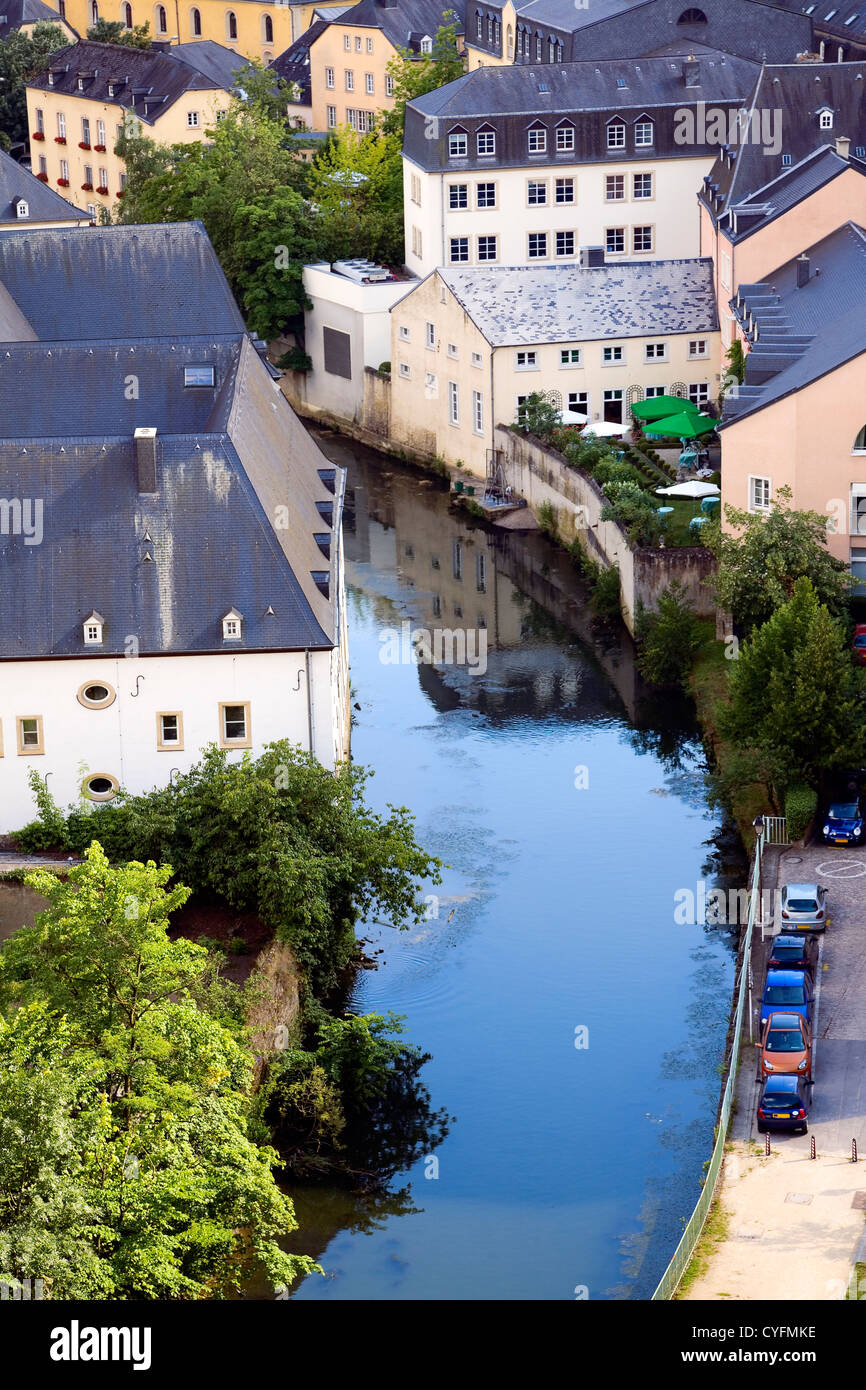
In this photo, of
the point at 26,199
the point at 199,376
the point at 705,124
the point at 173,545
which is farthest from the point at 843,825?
the point at 26,199

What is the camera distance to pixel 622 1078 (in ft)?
138

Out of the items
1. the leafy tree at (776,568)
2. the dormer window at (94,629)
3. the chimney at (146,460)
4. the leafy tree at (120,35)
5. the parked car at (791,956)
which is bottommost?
the parked car at (791,956)

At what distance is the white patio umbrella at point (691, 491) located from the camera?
6900cm

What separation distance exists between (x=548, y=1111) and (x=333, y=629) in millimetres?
12285

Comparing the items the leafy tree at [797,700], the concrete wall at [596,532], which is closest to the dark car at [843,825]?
the leafy tree at [797,700]

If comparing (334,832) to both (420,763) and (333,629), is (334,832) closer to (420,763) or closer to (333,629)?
(333,629)

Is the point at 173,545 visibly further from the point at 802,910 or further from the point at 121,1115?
the point at 121,1115

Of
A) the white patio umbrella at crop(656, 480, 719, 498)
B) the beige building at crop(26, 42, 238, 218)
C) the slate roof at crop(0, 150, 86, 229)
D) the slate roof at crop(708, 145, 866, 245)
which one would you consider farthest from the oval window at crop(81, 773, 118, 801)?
the beige building at crop(26, 42, 238, 218)

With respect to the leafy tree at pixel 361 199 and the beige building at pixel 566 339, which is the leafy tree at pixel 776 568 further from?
the leafy tree at pixel 361 199

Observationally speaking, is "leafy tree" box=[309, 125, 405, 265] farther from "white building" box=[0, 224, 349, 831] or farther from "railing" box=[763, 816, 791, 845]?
"railing" box=[763, 816, 791, 845]

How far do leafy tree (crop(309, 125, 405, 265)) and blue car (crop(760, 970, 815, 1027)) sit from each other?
181 feet

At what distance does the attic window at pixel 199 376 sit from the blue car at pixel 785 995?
2112 centimetres

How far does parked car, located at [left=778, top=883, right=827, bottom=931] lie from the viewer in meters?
44.8
